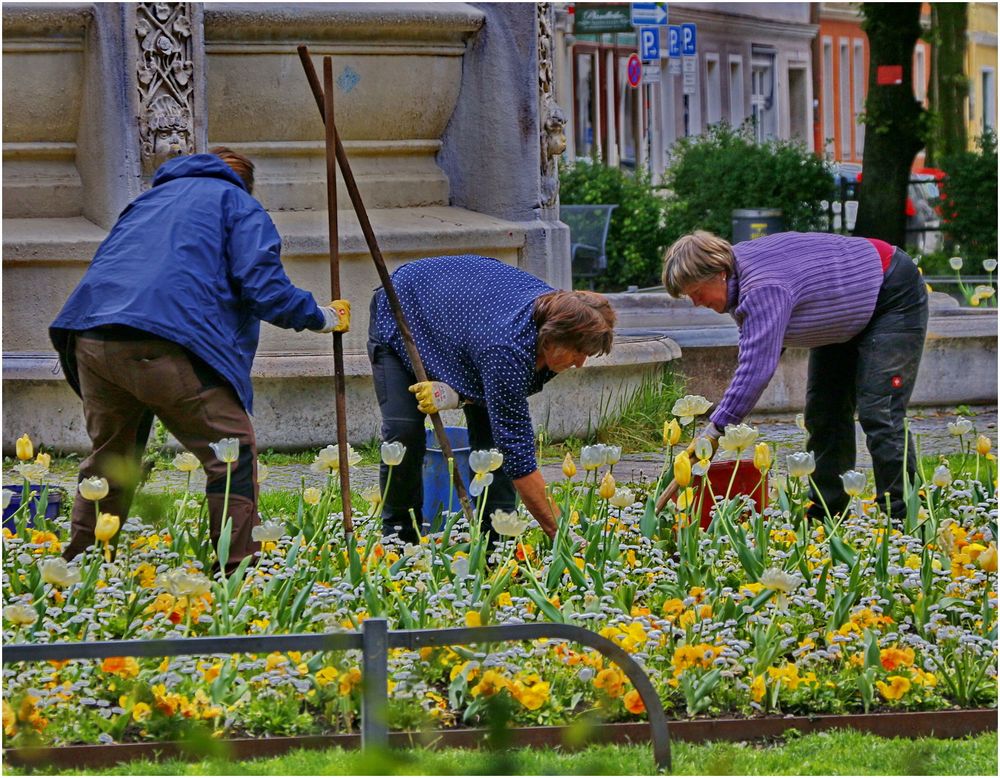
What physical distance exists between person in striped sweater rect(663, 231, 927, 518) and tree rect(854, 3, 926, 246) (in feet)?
41.1

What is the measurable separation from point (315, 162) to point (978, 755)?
18.9 ft

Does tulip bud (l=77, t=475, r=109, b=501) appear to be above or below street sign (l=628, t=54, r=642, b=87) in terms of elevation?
below

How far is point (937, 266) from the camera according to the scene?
17.6 m

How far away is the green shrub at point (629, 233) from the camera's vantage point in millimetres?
17125

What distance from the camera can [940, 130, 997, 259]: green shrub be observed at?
17.8 metres

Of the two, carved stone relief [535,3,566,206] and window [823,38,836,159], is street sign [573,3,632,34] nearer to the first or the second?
carved stone relief [535,3,566,206]

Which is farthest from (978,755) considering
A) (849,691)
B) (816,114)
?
(816,114)

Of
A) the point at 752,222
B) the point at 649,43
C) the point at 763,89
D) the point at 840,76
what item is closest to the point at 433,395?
the point at 752,222

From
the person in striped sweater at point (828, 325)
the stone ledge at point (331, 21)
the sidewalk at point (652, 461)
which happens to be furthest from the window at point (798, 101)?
the person in striped sweater at point (828, 325)

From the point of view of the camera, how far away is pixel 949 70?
22.7 metres

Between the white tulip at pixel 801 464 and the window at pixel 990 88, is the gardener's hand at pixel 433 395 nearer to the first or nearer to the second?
the white tulip at pixel 801 464

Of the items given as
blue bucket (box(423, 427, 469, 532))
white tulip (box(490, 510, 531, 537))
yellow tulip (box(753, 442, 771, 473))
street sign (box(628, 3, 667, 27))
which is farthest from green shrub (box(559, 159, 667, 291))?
white tulip (box(490, 510, 531, 537))

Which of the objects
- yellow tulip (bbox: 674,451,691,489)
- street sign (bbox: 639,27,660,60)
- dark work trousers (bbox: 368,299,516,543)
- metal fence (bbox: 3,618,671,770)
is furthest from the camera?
street sign (bbox: 639,27,660,60)

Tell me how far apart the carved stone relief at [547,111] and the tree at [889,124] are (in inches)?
386
